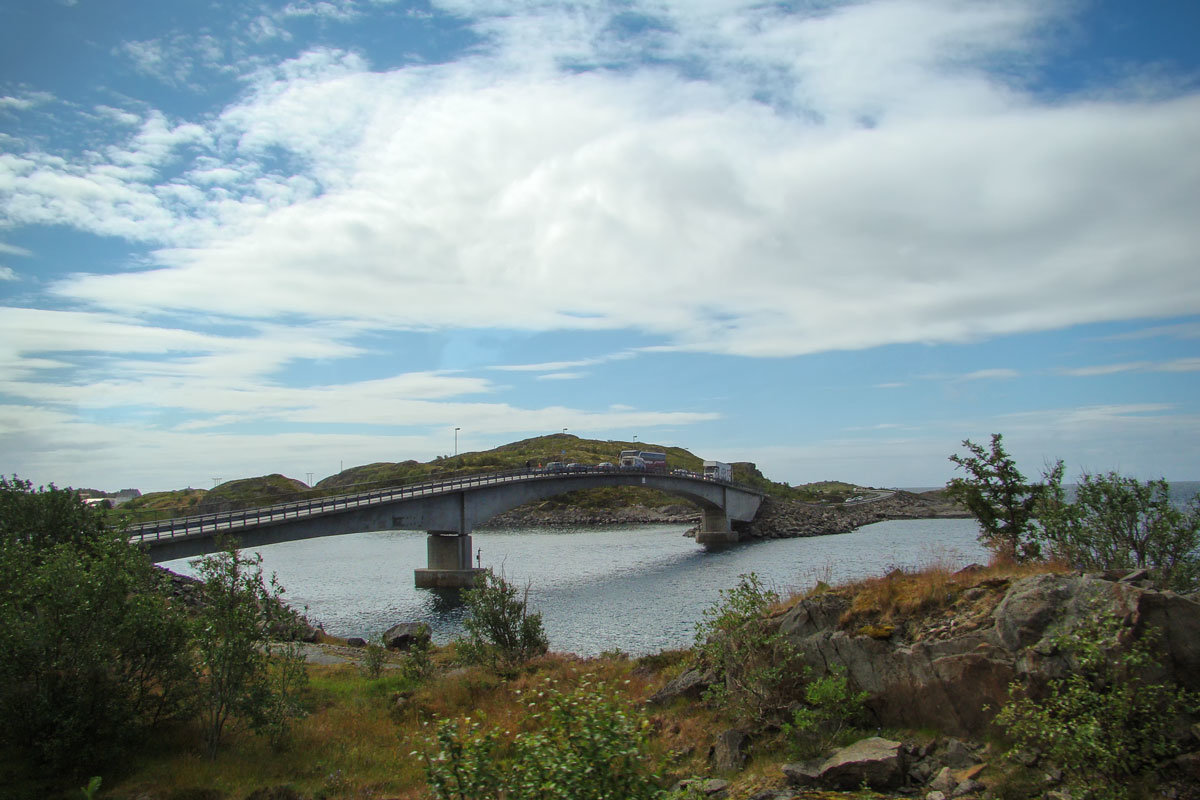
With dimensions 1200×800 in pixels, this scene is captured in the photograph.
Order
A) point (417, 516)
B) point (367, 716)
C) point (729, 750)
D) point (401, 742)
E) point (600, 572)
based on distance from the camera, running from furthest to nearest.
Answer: point (600, 572) < point (417, 516) < point (367, 716) < point (401, 742) < point (729, 750)

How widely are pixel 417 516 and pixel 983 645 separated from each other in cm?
5761

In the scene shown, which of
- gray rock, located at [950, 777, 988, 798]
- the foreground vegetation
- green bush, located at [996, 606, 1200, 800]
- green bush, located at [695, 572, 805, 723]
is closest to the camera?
green bush, located at [996, 606, 1200, 800]

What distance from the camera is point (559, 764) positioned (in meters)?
7.00

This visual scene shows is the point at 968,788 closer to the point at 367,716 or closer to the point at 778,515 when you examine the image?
the point at 367,716

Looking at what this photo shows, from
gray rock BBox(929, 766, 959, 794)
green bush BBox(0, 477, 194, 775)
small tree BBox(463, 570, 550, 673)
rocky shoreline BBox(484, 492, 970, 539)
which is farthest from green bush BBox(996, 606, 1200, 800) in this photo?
rocky shoreline BBox(484, 492, 970, 539)

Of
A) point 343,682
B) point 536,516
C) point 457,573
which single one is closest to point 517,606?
point 343,682

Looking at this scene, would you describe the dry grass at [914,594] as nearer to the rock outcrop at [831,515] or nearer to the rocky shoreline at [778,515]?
the rock outcrop at [831,515]

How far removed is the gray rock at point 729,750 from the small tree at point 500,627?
13564mm

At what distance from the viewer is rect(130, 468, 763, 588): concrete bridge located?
4612cm

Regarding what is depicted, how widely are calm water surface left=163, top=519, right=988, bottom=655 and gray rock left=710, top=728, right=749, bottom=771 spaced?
21.6 ft

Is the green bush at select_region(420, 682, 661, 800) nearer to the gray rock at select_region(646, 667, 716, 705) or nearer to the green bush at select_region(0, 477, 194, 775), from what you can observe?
the gray rock at select_region(646, 667, 716, 705)

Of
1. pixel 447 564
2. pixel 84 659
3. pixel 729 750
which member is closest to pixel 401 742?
pixel 84 659

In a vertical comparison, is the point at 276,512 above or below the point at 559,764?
above

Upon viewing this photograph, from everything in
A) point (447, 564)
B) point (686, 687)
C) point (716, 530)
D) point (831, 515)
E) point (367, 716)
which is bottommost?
point (716, 530)
